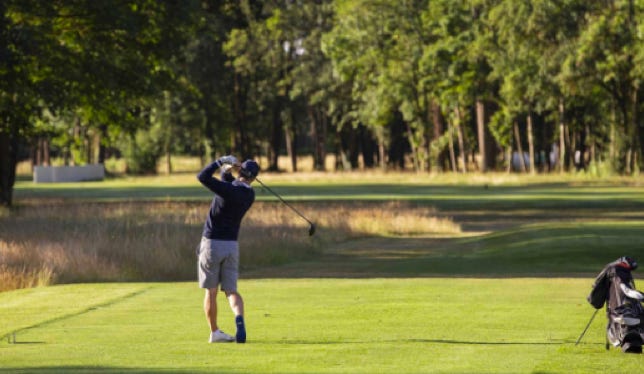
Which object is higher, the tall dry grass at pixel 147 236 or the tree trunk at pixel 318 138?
the tree trunk at pixel 318 138

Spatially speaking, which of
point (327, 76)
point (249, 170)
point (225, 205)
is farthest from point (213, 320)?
point (327, 76)

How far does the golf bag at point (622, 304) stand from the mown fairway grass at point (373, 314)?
0.21 m

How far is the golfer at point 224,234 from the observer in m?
15.4

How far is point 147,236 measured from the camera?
34.5 metres

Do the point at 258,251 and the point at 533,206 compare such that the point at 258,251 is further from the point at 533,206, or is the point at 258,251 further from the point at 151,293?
the point at 533,206

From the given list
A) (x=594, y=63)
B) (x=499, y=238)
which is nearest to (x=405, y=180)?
(x=594, y=63)

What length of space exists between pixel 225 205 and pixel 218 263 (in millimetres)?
691

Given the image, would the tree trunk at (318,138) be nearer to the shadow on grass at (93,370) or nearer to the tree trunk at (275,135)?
the tree trunk at (275,135)

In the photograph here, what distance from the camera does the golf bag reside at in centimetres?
1448

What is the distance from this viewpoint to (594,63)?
7612 centimetres

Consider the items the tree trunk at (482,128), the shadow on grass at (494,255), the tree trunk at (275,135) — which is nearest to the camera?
the shadow on grass at (494,255)

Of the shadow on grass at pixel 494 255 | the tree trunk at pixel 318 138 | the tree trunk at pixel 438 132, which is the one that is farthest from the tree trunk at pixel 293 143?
the shadow on grass at pixel 494 255

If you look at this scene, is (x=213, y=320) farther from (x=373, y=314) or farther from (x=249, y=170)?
(x=373, y=314)

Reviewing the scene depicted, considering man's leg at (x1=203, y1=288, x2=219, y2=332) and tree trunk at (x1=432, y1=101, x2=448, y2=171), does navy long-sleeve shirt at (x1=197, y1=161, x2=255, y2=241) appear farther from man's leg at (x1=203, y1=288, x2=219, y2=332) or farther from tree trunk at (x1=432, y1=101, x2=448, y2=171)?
tree trunk at (x1=432, y1=101, x2=448, y2=171)
